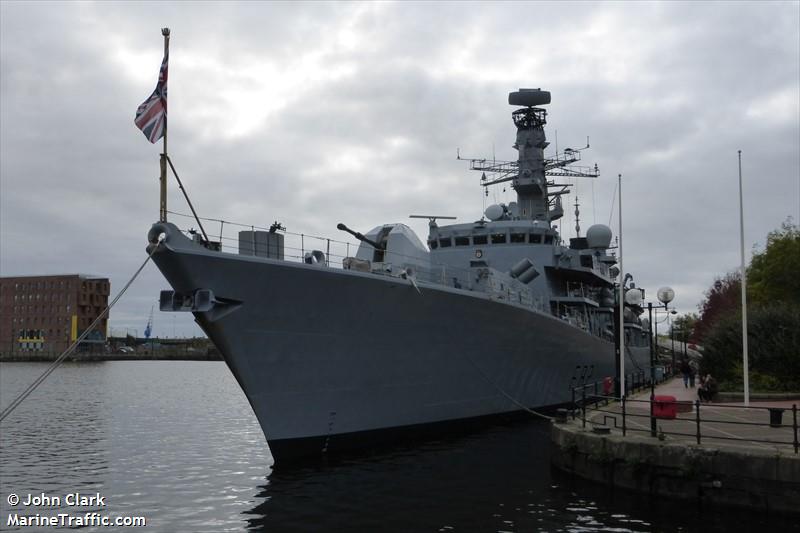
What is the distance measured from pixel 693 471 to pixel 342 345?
6.83 m

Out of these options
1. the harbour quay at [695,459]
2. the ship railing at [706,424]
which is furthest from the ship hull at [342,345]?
the harbour quay at [695,459]

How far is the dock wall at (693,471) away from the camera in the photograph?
9445 millimetres

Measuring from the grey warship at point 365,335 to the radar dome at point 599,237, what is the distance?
6.78 meters

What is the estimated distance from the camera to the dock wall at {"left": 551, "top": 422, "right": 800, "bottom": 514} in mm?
9445

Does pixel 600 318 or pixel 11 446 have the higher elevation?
pixel 600 318

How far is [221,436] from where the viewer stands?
768 inches

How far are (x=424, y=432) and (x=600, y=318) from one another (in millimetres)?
16250

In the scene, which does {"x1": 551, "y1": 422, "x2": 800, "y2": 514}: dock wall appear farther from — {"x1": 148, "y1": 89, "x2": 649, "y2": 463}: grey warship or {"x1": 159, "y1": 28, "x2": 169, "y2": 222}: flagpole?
{"x1": 159, "y1": 28, "x2": 169, "y2": 222}: flagpole

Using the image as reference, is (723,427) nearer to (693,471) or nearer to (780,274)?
(693,471)

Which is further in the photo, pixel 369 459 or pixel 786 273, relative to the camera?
pixel 786 273

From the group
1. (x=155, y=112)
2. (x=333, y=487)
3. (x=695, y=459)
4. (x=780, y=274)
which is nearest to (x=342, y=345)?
(x=333, y=487)

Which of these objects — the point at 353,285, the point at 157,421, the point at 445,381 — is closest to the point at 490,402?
the point at 445,381

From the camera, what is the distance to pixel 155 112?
10.9m

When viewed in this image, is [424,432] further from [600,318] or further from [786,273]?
[786,273]
